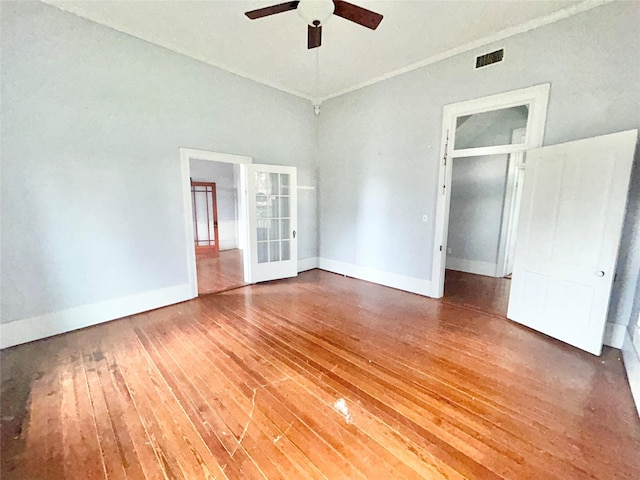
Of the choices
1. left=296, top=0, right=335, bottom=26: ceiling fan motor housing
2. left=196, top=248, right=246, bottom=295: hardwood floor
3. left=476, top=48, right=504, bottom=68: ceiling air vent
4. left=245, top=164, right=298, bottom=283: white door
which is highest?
left=476, top=48, right=504, bottom=68: ceiling air vent

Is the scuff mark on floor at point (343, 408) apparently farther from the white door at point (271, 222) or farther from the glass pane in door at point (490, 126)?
the glass pane in door at point (490, 126)

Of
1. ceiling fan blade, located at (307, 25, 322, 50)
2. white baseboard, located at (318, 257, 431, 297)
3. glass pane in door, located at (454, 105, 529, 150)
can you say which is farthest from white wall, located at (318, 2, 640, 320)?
ceiling fan blade, located at (307, 25, 322, 50)

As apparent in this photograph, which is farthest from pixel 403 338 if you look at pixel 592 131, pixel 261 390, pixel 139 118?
pixel 139 118

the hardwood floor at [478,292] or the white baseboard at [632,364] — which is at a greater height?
the white baseboard at [632,364]

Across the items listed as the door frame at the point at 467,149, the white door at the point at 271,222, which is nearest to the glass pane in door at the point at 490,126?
the door frame at the point at 467,149

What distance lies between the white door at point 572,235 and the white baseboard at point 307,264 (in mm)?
3613

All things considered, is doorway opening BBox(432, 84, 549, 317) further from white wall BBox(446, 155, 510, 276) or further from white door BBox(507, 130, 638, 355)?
white door BBox(507, 130, 638, 355)

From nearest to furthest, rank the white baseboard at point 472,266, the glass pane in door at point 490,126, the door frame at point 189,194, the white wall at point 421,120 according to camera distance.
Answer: the white wall at point 421,120 → the door frame at point 189,194 → the glass pane in door at point 490,126 → the white baseboard at point 472,266

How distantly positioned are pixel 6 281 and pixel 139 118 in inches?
86.9

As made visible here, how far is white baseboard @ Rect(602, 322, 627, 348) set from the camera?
2736mm

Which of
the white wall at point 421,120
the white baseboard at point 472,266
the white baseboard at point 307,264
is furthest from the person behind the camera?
the white baseboard at point 307,264

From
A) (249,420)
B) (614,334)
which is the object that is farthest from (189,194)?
(614,334)

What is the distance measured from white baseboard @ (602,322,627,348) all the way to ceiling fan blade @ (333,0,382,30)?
375 cm

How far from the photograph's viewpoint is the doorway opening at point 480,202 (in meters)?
3.83
